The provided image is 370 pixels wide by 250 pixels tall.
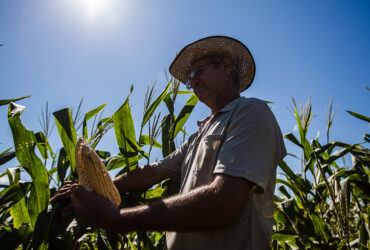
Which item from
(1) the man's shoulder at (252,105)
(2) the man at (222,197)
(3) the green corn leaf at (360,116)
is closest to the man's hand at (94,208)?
(2) the man at (222,197)

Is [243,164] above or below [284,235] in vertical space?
above

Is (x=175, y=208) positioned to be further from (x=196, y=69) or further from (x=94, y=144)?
(x=196, y=69)

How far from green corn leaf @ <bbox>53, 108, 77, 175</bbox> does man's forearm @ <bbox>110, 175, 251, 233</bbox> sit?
0.59m

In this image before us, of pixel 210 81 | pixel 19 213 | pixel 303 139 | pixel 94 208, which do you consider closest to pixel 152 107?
pixel 210 81

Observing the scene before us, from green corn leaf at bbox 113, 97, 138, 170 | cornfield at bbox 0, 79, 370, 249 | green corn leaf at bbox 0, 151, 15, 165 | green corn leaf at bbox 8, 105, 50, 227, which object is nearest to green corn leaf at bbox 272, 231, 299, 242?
cornfield at bbox 0, 79, 370, 249

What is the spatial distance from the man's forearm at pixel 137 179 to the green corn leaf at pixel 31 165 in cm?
41

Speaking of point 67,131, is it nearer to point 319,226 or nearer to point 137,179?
point 137,179

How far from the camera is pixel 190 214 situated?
107 centimetres

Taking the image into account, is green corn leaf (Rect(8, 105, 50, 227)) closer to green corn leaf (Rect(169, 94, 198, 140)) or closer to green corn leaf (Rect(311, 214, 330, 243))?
green corn leaf (Rect(169, 94, 198, 140))

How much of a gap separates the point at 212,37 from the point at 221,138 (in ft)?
3.21

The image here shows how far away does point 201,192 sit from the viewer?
1095 mm

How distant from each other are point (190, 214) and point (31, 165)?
0.84m

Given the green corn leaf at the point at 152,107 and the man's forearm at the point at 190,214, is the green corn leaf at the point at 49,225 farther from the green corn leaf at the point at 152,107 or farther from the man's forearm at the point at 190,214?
the green corn leaf at the point at 152,107

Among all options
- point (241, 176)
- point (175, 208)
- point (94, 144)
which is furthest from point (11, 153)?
point (241, 176)
